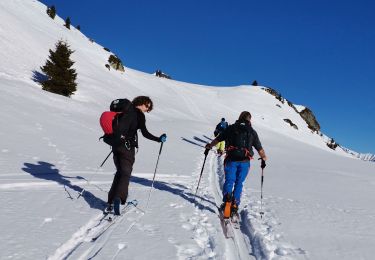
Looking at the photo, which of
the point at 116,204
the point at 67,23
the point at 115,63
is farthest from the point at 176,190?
the point at 67,23

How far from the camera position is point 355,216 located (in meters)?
8.20

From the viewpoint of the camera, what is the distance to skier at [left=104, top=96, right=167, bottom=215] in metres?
6.12

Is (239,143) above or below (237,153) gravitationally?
above

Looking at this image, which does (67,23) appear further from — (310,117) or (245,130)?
(245,130)

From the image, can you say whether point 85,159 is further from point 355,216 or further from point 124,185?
point 355,216

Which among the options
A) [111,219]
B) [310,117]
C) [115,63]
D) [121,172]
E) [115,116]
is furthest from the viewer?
[310,117]

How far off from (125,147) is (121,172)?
0.44 meters

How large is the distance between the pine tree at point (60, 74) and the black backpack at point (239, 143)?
83.6 ft

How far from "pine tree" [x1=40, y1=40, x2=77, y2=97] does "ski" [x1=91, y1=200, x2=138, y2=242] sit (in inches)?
991

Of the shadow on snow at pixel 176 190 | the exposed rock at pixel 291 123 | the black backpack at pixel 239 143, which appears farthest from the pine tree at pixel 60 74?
the exposed rock at pixel 291 123

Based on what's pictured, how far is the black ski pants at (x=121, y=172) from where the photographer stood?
20.5ft

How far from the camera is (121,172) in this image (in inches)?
249

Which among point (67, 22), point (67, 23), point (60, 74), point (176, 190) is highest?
point (67, 22)

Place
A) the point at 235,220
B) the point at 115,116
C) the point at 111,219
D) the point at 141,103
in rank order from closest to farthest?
the point at 111,219 < the point at 115,116 < the point at 141,103 < the point at 235,220
